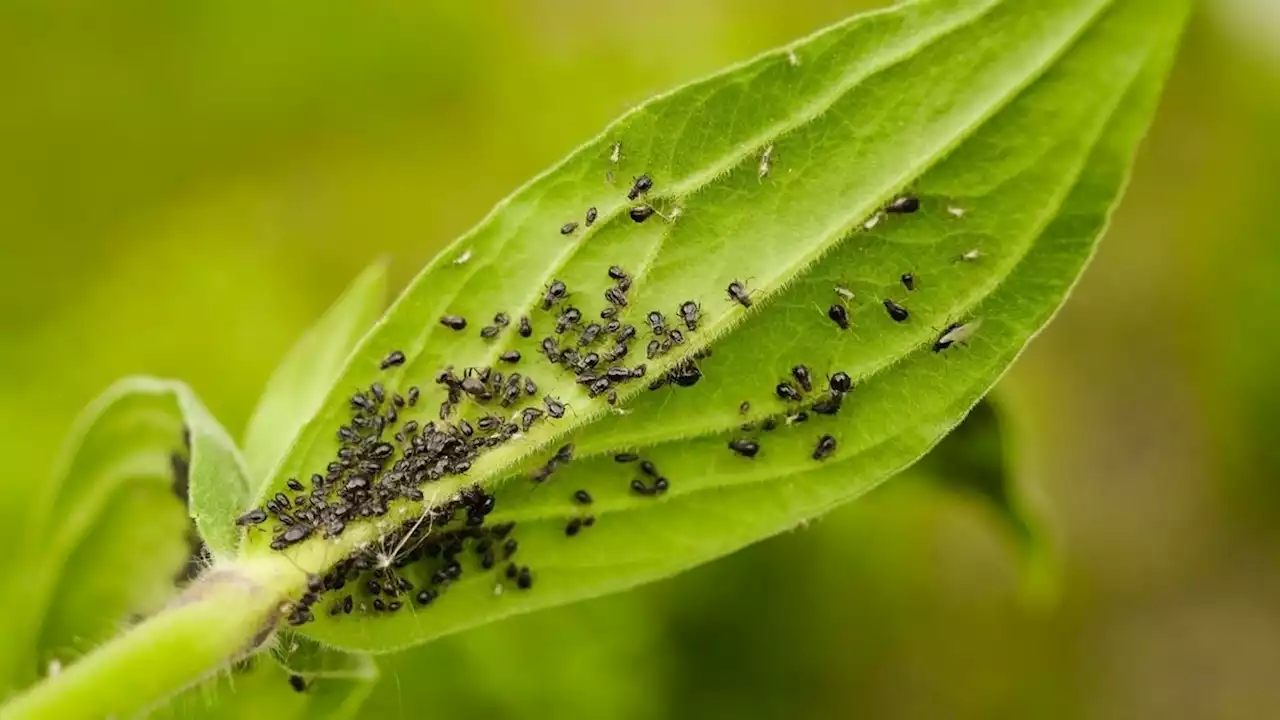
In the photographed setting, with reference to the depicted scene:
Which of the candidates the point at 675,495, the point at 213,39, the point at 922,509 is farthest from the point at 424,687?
the point at 213,39

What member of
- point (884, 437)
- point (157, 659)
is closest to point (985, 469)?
point (884, 437)

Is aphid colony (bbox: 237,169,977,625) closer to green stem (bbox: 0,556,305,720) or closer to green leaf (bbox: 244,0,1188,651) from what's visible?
green leaf (bbox: 244,0,1188,651)

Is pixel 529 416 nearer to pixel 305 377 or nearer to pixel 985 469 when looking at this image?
pixel 305 377

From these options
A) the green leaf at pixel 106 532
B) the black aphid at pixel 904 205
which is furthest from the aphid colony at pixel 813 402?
the green leaf at pixel 106 532

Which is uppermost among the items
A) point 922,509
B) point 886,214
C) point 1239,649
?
point 922,509

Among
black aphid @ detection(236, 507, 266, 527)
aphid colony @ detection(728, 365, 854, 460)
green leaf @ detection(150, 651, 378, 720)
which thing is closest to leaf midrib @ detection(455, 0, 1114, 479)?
aphid colony @ detection(728, 365, 854, 460)

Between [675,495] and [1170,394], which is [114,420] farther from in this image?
[1170,394]

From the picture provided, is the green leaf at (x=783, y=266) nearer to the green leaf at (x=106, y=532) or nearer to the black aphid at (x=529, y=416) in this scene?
the black aphid at (x=529, y=416)
